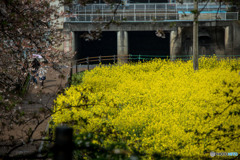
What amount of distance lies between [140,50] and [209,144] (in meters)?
32.8

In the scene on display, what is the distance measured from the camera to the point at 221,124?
9789mm

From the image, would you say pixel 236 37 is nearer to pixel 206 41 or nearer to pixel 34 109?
pixel 206 41

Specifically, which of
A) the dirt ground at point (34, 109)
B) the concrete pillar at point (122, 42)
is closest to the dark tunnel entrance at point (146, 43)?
the concrete pillar at point (122, 42)

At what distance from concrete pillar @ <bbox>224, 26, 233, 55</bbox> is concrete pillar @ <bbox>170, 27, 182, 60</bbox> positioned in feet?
15.4

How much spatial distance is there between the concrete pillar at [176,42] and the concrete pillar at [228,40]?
184 inches

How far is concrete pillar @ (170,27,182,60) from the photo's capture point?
33.2 meters

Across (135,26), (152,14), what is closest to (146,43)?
(152,14)

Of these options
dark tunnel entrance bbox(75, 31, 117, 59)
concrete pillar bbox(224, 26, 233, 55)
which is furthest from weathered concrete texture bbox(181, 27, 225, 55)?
dark tunnel entrance bbox(75, 31, 117, 59)

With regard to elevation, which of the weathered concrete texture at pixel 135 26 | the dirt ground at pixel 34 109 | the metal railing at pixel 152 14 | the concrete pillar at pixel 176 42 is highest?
the metal railing at pixel 152 14

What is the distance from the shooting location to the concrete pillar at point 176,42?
33.2 meters

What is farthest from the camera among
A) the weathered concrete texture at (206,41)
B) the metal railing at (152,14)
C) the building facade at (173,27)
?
the weathered concrete texture at (206,41)

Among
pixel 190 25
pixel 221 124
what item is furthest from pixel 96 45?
pixel 221 124

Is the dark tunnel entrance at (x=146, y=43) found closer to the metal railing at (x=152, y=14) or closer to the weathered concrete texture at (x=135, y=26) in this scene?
the metal railing at (x=152, y=14)

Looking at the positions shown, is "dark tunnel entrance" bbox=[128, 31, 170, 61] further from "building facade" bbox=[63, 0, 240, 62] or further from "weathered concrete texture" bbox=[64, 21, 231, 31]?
"weathered concrete texture" bbox=[64, 21, 231, 31]
